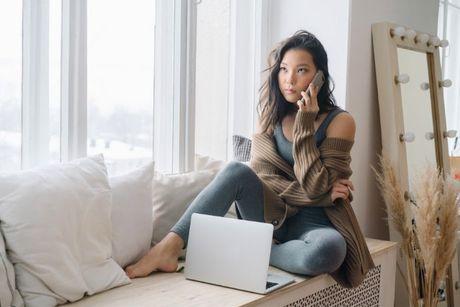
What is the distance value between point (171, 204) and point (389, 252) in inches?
39.8

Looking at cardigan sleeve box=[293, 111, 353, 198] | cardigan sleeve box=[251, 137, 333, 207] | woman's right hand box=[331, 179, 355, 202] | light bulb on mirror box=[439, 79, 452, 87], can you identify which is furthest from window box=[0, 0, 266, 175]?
light bulb on mirror box=[439, 79, 452, 87]

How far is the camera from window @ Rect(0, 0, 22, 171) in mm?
1744

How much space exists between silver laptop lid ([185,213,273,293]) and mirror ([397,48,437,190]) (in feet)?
4.04

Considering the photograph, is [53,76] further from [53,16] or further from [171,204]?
Answer: [171,204]

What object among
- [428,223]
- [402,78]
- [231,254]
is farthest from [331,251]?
[402,78]

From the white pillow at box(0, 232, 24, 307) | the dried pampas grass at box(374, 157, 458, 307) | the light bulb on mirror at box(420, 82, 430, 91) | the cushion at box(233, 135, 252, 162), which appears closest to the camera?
the white pillow at box(0, 232, 24, 307)

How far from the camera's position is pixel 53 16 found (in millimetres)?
1868

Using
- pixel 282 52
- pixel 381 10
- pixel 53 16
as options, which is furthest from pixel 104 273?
pixel 381 10

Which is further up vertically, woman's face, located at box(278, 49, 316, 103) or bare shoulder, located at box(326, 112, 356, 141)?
woman's face, located at box(278, 49, 316, 103)

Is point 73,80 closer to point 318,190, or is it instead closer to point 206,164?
point 206,164

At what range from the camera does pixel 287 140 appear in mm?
2209

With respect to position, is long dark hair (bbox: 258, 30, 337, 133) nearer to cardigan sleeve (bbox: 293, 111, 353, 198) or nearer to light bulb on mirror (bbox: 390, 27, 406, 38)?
cardigan sleeve (bbox: 293, 111, 353, 198)

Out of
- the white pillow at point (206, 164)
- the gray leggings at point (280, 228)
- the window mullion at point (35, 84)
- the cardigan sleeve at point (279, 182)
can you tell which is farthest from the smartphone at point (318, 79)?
the window mullion at point (35, 84)

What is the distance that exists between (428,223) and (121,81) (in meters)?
1.37
